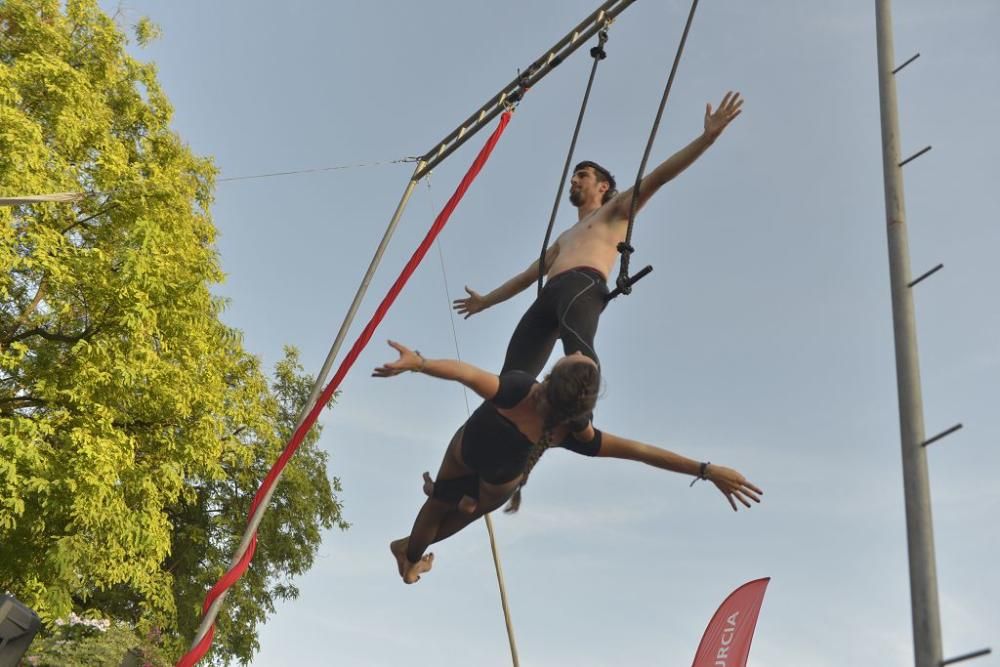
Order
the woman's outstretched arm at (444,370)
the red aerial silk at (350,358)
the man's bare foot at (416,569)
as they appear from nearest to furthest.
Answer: the woman's outstretched arm at (444,370)
the man's bare foot at (416,569)
the red aerial silk at (350,358)

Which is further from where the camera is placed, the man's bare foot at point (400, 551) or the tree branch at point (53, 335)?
the tree branch at point (53, 335)

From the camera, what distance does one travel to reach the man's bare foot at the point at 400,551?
4211 mm

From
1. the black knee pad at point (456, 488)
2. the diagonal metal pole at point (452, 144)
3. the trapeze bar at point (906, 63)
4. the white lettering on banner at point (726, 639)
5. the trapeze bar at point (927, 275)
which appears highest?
the diagonal metal pole at point (452, 144)

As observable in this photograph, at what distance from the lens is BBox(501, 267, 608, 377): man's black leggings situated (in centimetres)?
397

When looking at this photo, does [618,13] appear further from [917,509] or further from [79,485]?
[79,485]

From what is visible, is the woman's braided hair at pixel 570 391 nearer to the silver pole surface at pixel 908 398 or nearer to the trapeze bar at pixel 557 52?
the silver pole surface at pixel 908 398

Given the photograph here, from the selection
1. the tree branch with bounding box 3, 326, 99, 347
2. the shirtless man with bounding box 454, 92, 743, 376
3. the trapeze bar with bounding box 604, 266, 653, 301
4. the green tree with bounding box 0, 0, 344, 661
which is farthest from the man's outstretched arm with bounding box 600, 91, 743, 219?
the tree branch with bounding box 3, 326, 99, 347

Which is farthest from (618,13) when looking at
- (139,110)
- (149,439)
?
(139,110)

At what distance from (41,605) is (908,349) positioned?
934 cm

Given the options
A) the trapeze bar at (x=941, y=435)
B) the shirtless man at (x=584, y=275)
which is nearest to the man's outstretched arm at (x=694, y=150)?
the shirtless man at (x=584, y=275)

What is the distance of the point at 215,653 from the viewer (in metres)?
14.9

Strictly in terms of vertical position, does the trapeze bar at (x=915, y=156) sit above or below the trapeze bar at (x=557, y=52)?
below

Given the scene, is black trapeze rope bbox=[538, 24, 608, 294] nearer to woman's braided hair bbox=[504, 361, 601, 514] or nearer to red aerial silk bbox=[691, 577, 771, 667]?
woman's braided hair bbox=[504, 361, 601, 514]

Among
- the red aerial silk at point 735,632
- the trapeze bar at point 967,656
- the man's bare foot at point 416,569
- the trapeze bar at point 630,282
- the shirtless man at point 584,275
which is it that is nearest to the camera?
the trapeze bar at point 967,656
